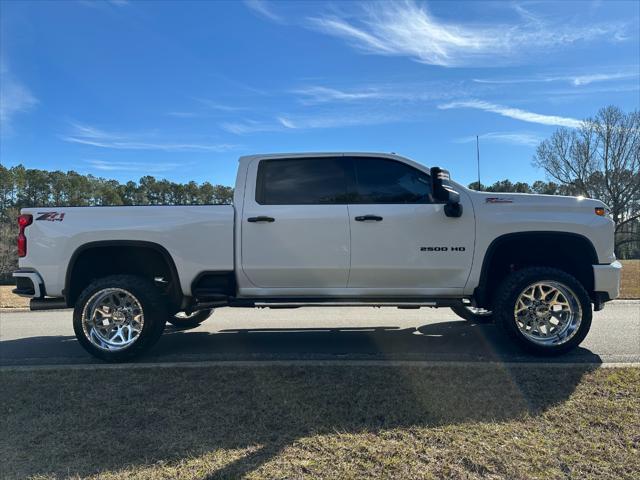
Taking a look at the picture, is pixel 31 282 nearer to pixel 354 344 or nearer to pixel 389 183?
pixel 354 344

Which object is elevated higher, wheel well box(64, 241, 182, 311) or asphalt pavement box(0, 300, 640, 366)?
wheel well box(64, 241, 182, 311)

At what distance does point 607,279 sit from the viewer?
4.79m

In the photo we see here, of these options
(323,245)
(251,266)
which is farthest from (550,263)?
(251,266)

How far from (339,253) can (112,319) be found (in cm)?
253

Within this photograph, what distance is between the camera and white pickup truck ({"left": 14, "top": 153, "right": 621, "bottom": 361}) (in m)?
4.80

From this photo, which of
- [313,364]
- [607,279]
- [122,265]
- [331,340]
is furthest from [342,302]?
[607,279]

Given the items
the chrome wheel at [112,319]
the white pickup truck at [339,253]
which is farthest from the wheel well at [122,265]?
the chrome wheel at [112,319]

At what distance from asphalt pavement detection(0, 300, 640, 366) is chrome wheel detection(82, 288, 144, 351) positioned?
1.04 feet

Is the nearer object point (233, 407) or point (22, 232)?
point (233, 407)

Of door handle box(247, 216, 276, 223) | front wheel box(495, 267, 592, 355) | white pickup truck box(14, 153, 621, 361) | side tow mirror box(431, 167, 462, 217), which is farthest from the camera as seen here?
door handle box(247, 216, 276, 223)

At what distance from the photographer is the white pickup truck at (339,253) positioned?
4.80 m

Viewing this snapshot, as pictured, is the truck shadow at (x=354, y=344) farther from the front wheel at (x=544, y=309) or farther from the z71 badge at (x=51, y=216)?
the z71 badge at (x=51, y=216)

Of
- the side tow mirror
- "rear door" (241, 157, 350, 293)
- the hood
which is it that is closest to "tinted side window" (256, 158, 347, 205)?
"rear door" (241, 157, 350, 293)

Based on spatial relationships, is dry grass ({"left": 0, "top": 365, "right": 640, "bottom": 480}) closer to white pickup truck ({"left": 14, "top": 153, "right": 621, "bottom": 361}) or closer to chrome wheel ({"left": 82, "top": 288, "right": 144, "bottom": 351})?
chrome wheel ({"left": 82, "top": 288, "right": 144, "bottom": 351})
